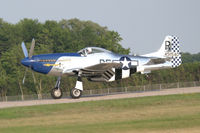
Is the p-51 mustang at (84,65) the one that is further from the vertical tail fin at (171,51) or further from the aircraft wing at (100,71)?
the vertical tail fin at (171,51)

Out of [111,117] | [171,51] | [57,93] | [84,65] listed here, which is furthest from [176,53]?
[111,117]

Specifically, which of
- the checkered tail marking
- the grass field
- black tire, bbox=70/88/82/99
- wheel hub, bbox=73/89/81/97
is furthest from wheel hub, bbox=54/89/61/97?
the checkered tail marking

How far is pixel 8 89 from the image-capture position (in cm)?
4781

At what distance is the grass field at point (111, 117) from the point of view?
47.0 feet

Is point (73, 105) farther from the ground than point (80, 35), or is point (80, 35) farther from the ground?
point (80, 35)

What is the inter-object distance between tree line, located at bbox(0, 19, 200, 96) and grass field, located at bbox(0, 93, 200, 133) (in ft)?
30.5

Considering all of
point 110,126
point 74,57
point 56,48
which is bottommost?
point 110,126

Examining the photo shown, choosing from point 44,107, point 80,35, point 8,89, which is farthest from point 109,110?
point 80,35

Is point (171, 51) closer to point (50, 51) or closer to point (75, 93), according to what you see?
point (75, 93)

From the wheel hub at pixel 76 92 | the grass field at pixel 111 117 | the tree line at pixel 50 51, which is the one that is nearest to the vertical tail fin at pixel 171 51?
the tree line at pixel 50 51

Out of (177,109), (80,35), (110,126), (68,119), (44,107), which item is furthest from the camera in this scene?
(80,35)

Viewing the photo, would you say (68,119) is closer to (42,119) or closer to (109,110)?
(42,119)

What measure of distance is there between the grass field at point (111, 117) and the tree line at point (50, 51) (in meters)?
9.29

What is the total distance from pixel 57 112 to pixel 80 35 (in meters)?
81.7
